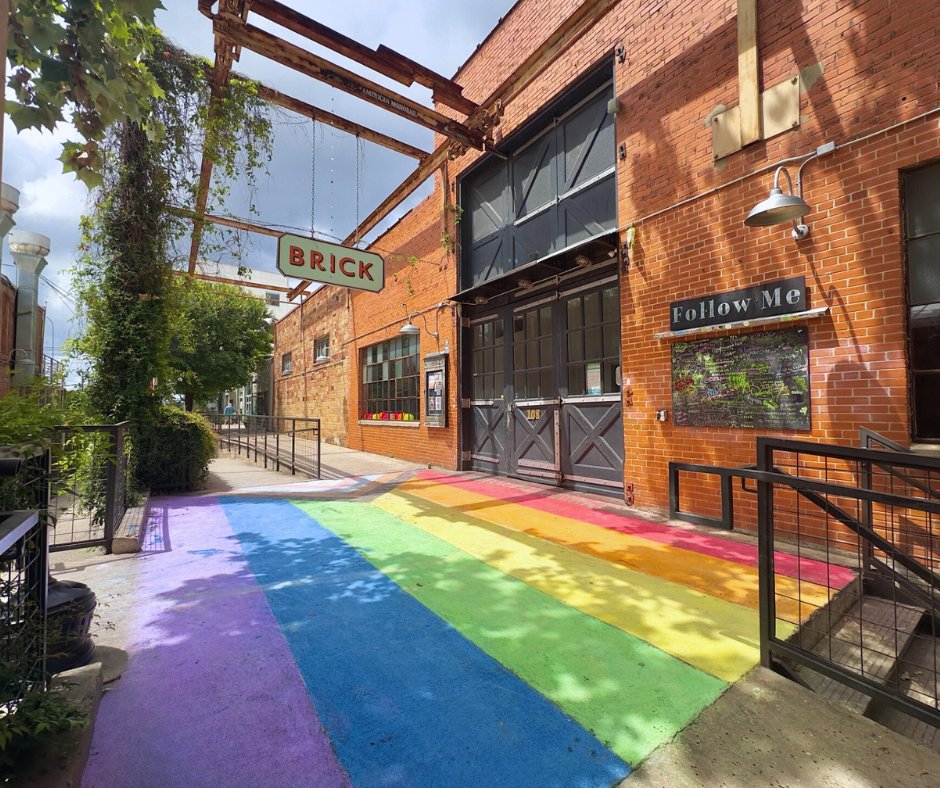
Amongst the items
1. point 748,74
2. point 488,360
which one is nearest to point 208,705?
point 748,74

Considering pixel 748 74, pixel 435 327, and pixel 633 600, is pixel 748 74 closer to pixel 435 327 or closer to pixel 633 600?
pixel 633 600

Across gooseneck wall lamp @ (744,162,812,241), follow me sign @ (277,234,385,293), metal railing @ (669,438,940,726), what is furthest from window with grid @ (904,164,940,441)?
follow me sign @ (277,234,385,293)

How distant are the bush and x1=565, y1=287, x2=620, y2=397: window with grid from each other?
5.63 m

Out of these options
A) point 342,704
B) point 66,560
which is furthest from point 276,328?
point 342,704

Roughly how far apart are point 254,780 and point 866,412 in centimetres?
472

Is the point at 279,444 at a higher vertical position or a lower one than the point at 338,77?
lower

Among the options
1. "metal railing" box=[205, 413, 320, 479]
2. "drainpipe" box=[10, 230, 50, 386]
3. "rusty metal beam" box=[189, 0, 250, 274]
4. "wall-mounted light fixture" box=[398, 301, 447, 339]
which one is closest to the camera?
"rusty metal beam" box=[189, 0, 250, 274]

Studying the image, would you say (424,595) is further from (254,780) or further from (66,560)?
(66,560)

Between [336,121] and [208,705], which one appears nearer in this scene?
[208,705]

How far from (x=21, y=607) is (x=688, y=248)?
5.80 metres

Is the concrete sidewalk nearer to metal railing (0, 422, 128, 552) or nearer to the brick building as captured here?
metal railing (0, 422, 128, 552)

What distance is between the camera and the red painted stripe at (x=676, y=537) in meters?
3.52

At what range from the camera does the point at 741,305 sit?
14.9 feet

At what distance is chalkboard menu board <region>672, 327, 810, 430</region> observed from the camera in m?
4.18
